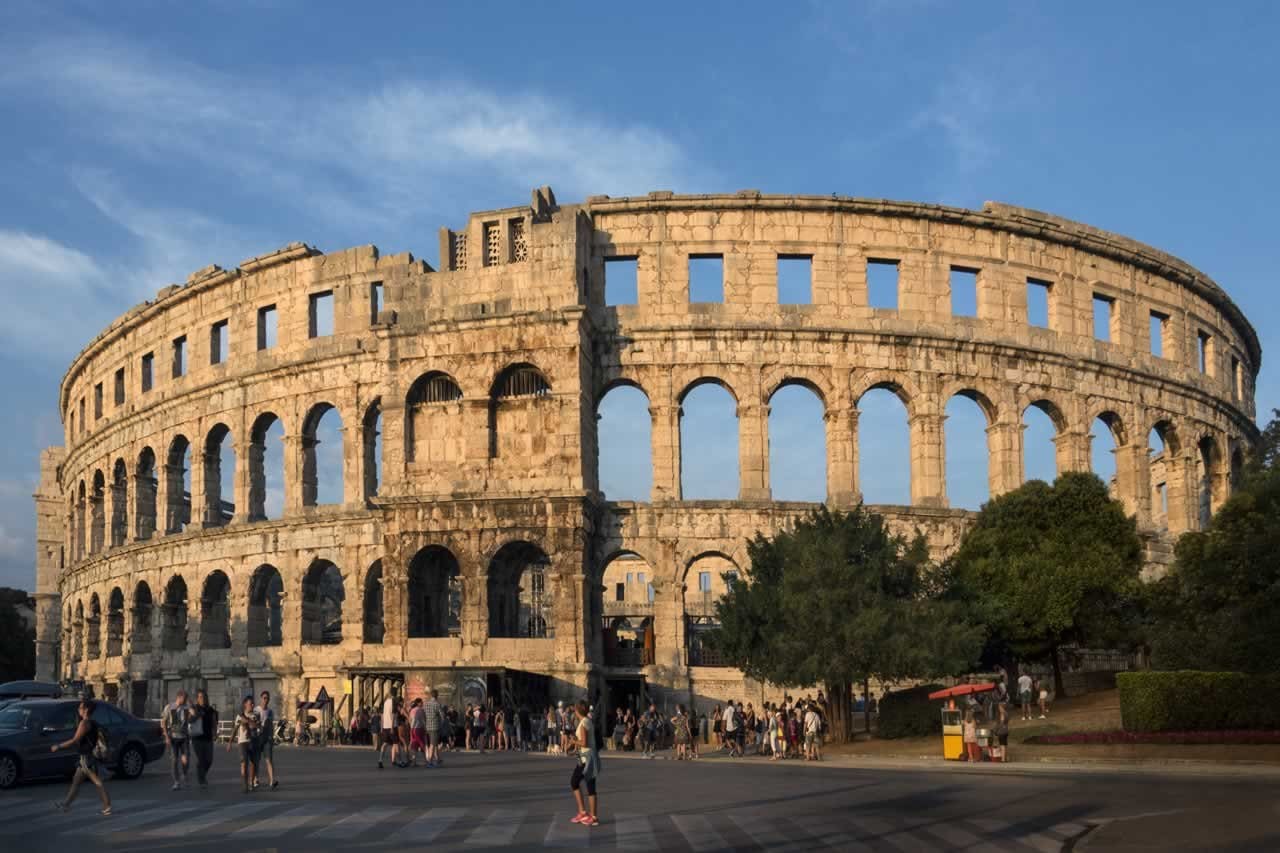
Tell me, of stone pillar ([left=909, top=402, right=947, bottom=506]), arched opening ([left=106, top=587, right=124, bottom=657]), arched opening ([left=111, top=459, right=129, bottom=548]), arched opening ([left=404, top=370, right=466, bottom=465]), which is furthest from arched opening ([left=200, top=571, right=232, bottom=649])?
stone pillar ([left=909, top=402, right=947, bottom=506])

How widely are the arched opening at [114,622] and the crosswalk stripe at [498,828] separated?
131 feet

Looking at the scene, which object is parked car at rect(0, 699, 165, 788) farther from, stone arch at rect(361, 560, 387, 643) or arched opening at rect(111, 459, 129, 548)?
arched opening at rect(111, 459, 129, 548)

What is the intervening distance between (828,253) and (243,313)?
20.4 metres

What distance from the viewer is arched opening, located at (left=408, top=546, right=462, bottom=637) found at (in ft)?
131

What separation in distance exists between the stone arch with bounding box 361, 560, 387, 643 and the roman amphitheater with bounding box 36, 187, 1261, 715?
0.34 feet

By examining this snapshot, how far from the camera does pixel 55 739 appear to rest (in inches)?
860

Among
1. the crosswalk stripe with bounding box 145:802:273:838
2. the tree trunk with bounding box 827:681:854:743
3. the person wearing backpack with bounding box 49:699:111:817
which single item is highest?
the person wearing backpack with bounding box 49:699:111:817

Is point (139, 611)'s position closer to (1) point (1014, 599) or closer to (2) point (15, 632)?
(2) point (15, 632)

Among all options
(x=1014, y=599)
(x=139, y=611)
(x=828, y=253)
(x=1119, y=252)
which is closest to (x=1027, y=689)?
(x=1014, y=599)

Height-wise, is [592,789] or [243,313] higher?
[243,313]

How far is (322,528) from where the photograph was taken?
43594 mm

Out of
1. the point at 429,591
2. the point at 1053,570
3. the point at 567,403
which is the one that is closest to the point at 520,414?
the point at 567,403

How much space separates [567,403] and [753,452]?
19.8ft

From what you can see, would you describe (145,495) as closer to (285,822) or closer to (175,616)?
(175,616)
